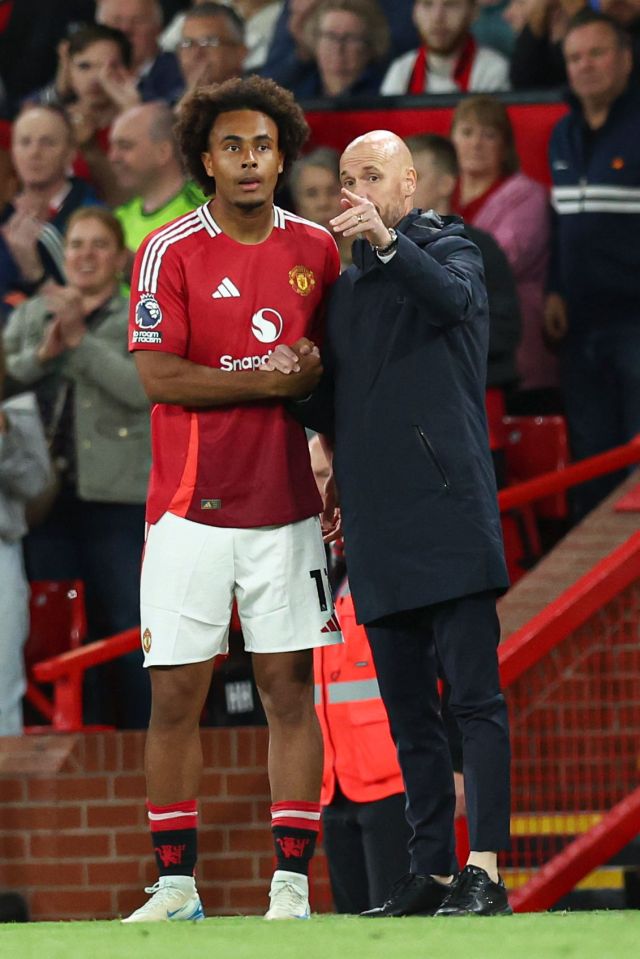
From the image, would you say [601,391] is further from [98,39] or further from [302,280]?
[302,280]

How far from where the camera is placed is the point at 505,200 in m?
8.12

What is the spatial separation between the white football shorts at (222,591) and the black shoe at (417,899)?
0.62m

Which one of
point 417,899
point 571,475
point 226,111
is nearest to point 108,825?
point 571,475

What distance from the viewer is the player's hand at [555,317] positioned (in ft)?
26.7

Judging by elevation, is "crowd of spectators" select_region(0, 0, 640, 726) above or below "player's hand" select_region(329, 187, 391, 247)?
above

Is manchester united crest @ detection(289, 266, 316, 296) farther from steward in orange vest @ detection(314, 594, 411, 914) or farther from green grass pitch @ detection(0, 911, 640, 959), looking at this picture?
green grass pitch @ detection(0, 911, 640, 959)

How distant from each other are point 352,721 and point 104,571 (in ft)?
8.26

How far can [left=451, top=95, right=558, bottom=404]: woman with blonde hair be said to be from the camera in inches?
320

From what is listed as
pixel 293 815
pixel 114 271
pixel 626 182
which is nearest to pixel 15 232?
pixel 114 271

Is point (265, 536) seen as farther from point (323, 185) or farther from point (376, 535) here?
point (323, 185)

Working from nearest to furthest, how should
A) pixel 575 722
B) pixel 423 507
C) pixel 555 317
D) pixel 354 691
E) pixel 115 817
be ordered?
pixel 423 507 < pixel 354 691 < pixel 575 722 < pixel 115 817 < pixel 555 317

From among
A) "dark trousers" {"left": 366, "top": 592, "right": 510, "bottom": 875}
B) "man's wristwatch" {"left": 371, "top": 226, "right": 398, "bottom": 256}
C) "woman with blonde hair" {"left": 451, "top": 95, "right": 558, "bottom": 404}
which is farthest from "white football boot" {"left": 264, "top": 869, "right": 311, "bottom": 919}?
"woman with blonde hair" {"left": 451, "top": 95, "right": 558, "bottom": 404}

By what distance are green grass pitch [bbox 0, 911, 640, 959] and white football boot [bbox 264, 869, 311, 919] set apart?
0.24 metres

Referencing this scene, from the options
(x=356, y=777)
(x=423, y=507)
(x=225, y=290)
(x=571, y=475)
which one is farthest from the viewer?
(x=571, y=475)
